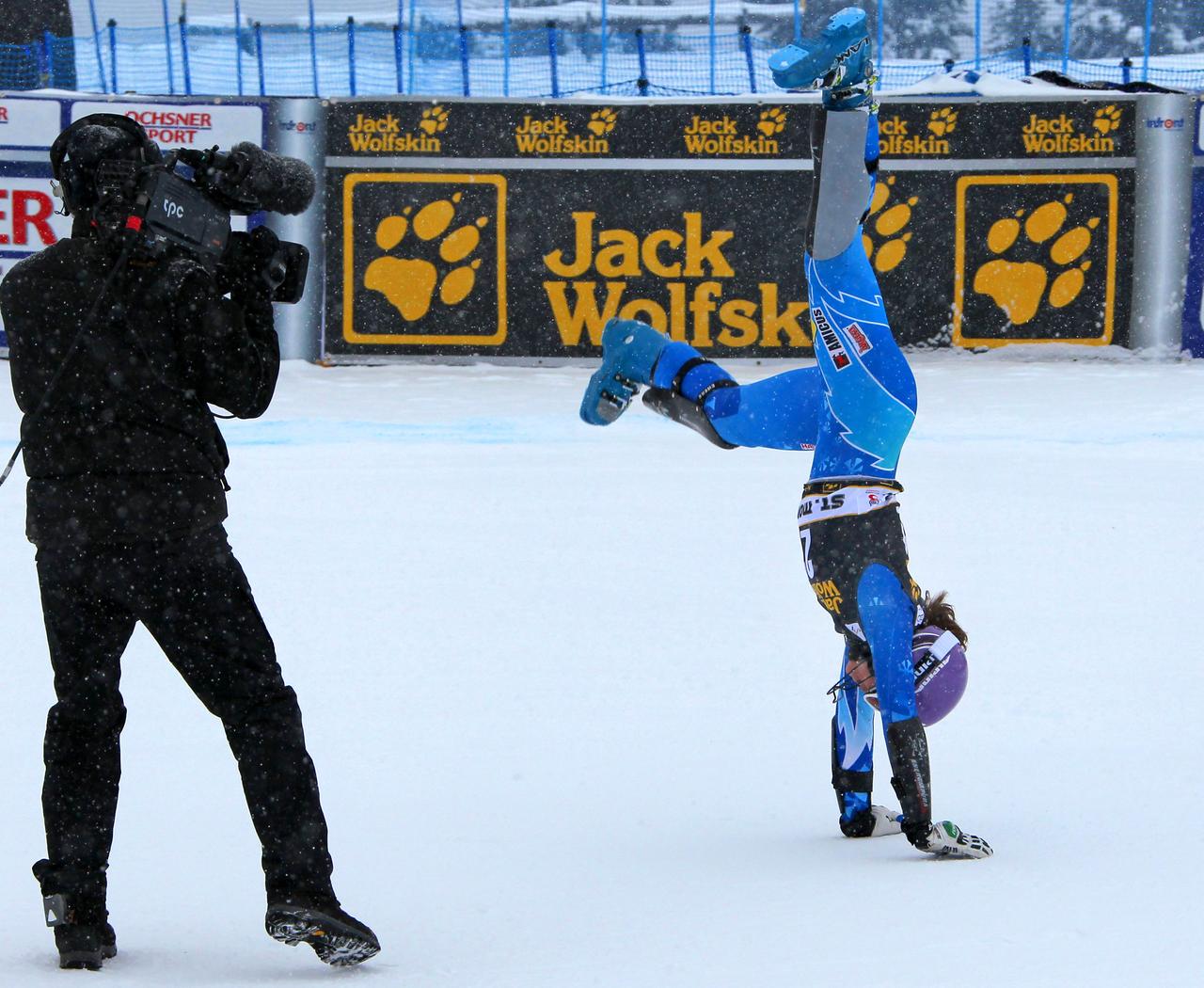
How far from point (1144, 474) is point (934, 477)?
47.3 inches

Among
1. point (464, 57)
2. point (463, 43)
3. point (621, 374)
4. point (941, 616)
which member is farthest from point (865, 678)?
point (463, 43)

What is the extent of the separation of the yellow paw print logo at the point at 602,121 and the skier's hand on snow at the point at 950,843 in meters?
9.99

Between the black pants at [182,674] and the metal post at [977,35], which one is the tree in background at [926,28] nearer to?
the metal post at [977,35]

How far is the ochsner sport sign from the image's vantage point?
1324 cm

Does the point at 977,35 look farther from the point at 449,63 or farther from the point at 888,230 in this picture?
the point at 888,230

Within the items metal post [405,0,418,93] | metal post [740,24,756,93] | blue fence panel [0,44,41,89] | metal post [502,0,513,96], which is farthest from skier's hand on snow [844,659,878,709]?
metal post [502,0,513,96]

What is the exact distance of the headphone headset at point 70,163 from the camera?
3.14 metres

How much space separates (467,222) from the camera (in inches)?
524

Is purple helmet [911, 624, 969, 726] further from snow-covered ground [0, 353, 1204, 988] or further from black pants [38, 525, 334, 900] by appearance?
→ black pants [38, 525, 334, 900]

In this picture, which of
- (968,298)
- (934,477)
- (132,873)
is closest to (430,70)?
(968,298)

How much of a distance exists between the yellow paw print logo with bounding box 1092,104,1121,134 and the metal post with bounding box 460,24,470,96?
22.9ft

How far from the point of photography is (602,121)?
43.6 ft

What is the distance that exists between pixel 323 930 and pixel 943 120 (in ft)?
37.0

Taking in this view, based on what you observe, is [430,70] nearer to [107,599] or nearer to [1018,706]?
[1018,706]
